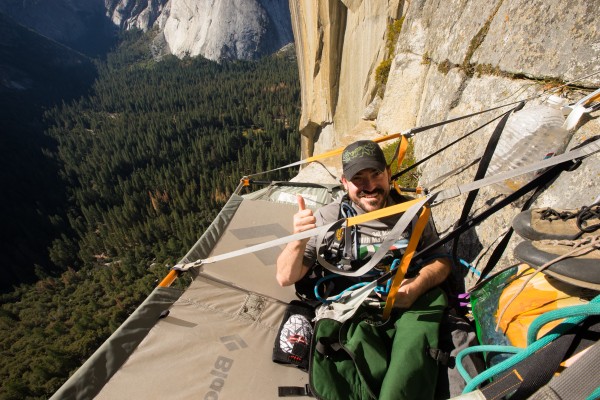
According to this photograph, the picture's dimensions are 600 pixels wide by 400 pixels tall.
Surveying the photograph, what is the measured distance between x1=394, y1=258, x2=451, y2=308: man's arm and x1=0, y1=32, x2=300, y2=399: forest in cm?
4694

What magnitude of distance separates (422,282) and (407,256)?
0.53m

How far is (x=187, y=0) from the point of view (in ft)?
397

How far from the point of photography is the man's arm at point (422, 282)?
2.50 metres

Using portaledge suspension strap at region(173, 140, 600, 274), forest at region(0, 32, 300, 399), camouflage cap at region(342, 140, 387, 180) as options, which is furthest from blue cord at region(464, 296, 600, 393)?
forest at region(0, 32, 300, 399)

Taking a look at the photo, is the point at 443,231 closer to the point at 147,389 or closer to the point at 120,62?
the point at 147,389

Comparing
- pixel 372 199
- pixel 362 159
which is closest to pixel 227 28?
pixel 362 159

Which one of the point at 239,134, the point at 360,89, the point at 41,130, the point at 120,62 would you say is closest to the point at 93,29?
the point at 120,62

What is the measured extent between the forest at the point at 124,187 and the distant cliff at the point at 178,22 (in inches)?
443

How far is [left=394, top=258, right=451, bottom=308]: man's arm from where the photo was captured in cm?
250

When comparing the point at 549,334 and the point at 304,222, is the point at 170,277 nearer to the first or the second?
the point at 304,222

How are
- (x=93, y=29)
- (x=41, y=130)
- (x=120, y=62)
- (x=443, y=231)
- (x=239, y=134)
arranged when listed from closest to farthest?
1. (x=443, y=231)
2. (x=239, y=134)
3. (x=41, y=130)
4. (x=120, y=62)
5. (x=93, y=29)

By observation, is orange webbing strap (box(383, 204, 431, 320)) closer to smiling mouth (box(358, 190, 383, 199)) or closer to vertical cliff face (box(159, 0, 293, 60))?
smiling mouth (box(358, 190, 383, 199))

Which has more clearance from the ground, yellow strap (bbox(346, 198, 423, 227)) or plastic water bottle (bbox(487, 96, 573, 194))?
plastic water bottle (bbox(487, 96, 573, 194))

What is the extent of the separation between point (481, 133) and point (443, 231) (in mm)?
1157
